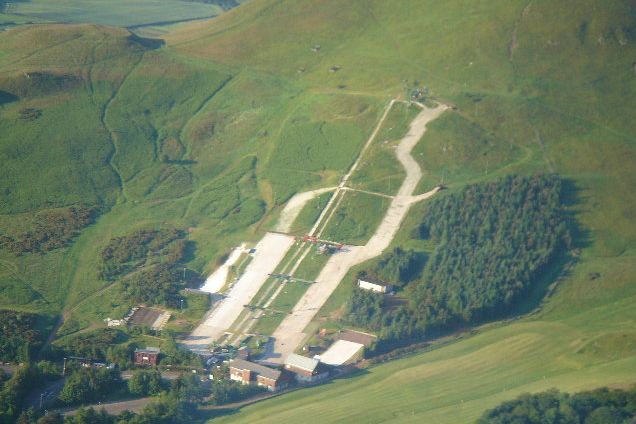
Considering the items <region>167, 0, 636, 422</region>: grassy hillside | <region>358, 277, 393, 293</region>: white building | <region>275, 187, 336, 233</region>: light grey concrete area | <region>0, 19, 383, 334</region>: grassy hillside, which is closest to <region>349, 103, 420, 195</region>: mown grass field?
<region>167, 0, 636, 422</region>: grassy hillside

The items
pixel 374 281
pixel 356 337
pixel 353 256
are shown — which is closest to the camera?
pixel 356 337

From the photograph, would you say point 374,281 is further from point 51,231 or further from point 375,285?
point 51,231

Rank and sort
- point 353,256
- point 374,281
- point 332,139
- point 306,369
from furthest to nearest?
1. point 332,139
2. point 353,256
3. point 374,281
4. point 306,369

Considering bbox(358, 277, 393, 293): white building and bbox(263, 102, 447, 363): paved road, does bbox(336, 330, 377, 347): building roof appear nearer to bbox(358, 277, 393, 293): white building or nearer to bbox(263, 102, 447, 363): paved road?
bbox(263, 102, 447, 363): paved road

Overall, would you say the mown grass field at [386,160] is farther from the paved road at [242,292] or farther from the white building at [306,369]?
the white building at [306,369]

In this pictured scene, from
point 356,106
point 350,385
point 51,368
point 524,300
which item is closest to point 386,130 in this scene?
point 356,106

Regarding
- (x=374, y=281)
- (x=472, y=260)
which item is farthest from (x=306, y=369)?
(x=472, y=260)
